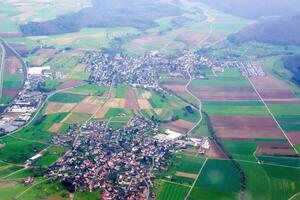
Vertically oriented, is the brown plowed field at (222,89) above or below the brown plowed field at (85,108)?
below

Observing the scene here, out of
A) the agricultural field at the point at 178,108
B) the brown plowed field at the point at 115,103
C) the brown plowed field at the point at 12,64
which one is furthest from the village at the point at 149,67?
the brown plowed field at the point at 12,64

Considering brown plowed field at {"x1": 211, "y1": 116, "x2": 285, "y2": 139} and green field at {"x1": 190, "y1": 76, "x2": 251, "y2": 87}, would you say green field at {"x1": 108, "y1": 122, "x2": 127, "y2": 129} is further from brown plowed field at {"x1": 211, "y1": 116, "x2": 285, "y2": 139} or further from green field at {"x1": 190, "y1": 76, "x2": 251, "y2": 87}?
green field at {"x1": 190, "y1": 76, "x2": 251, "y2": 87}

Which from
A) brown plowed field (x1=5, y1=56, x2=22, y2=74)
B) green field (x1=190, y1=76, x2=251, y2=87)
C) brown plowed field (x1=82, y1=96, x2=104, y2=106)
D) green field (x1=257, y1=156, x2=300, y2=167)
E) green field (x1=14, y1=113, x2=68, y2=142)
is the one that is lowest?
green field (x1=190, y1=76, x2=251, y2=87)

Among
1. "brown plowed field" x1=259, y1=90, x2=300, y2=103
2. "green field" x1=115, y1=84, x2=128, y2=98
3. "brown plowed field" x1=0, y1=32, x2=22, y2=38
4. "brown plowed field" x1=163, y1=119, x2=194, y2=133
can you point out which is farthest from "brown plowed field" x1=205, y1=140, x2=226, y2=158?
"brown plowed field" x1=0, y1=32, x2=22, y2=38

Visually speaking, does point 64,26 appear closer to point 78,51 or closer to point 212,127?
point 78,51

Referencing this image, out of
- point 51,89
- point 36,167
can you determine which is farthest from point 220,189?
point 51,89

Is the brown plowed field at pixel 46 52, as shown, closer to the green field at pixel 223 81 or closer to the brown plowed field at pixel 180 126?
the green field at pixel 223 81

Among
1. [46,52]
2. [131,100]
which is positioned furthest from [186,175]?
[46,52]
